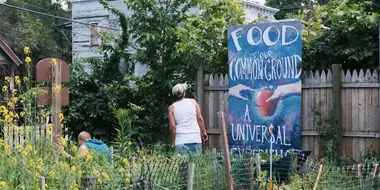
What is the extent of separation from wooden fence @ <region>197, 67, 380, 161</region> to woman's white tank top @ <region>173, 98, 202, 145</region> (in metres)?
1.96

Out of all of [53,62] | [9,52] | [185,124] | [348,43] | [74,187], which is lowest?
[74,187]

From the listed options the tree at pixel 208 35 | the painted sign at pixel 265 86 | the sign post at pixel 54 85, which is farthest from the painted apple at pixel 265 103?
the sign post at pixel 54 85

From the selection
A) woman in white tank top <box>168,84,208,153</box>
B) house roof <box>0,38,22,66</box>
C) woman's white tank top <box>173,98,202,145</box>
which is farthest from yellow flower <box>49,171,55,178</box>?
house roof <box>0,38,22,66</box>

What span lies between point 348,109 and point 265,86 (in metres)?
1.35

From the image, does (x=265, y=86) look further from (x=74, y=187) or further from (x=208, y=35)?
(x=74, y=187)

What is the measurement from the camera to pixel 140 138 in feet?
34.9

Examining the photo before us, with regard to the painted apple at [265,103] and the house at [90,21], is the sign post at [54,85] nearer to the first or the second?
the painted apple at [265,103]

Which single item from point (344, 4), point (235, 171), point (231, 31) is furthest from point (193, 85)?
point (235, 171)

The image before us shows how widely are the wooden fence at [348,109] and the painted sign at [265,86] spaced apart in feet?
0.51

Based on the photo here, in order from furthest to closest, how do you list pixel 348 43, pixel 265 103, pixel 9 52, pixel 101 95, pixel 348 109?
pixel 9 52 < pixel 101 95 < pixel 265 103 < pixel 348 43 < pixel 348 109

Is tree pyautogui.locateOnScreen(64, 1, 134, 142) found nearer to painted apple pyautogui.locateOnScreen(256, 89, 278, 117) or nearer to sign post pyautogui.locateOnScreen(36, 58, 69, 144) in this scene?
sign post pyautogui.locateOnScreen(36, 58, 69, 144)

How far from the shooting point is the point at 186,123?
26.4ft

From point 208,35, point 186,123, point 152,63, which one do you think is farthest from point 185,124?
point 152,63

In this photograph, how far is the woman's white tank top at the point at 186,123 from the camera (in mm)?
8023
